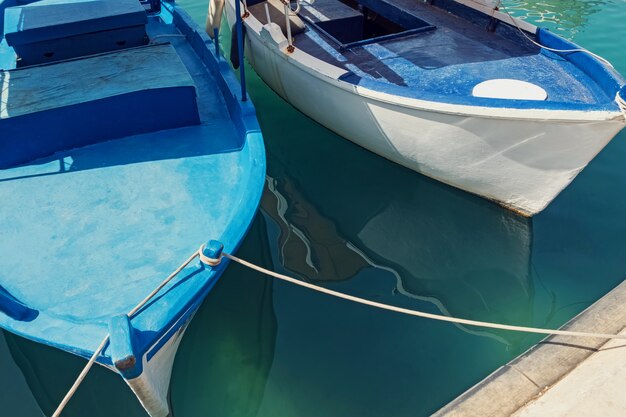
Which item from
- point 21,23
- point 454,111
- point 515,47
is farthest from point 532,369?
point 21,23

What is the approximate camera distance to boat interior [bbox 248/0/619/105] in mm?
6066

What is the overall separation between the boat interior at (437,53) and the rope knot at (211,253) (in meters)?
3.13

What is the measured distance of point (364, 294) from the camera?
18.5 ft

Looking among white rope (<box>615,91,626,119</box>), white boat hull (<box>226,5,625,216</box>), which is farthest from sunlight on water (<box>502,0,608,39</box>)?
white rope (<box>615,91,626,119</box>)

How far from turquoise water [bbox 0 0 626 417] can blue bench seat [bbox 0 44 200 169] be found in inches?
74.5

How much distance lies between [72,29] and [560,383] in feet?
20.9

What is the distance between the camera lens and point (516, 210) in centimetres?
639

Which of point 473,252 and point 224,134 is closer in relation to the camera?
point 224,134

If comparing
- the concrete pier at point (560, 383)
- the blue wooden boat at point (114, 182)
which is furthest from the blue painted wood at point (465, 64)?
the concrete pier at point (560, 383)

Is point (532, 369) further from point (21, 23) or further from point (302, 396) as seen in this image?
point (21, 23)

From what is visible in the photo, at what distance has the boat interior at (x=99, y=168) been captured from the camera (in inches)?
149

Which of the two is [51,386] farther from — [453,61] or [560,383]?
[453,61]

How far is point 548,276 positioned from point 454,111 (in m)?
2.22

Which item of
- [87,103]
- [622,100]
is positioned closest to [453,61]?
[622,100]
